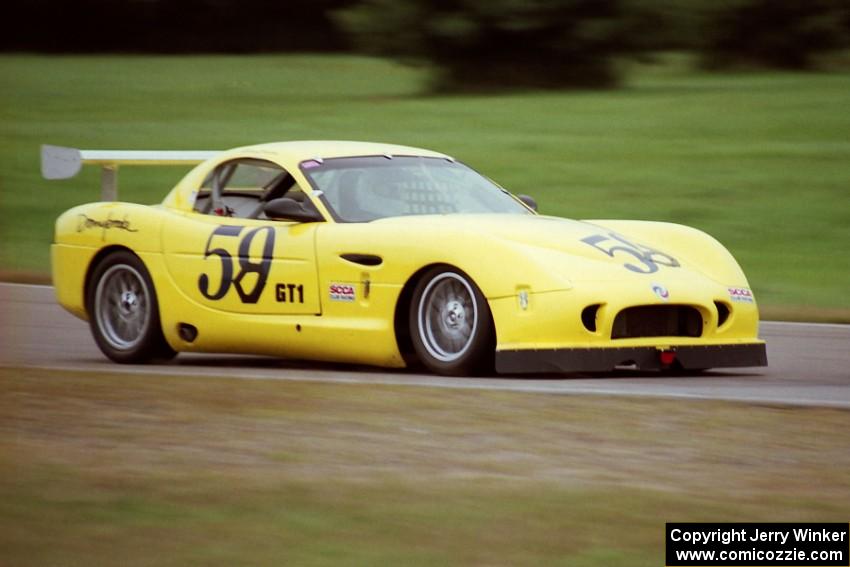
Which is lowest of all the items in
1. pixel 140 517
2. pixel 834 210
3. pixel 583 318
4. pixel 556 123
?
pixel 140 517

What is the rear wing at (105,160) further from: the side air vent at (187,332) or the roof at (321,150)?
the side air vent at (187,332)

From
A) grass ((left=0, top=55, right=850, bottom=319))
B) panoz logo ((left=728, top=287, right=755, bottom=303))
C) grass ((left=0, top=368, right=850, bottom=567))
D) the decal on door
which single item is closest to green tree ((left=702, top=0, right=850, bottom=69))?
grass ((left=0, top=55, right=850, bottom=319))

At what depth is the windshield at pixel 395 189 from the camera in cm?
1013

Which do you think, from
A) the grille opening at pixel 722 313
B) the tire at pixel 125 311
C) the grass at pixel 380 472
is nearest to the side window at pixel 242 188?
the tire at pixel 125 311

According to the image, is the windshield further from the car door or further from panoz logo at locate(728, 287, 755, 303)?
panoz logo at locate(728, 287, 755, 303)

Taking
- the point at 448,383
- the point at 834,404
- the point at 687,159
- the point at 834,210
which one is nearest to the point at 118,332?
the point at 448,383

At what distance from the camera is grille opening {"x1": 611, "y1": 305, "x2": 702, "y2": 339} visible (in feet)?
30.5

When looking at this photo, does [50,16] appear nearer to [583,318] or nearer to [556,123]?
[556,123]

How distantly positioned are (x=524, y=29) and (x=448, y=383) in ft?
67.6

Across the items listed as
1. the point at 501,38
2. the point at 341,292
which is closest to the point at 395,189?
the point at 341,292

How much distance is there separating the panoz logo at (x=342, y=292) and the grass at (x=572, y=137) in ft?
16.1

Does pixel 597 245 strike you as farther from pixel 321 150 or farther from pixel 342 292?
pixel 321 150

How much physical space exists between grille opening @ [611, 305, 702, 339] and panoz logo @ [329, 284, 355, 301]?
149cm

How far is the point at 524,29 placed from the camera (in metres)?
28.9
